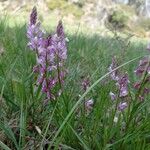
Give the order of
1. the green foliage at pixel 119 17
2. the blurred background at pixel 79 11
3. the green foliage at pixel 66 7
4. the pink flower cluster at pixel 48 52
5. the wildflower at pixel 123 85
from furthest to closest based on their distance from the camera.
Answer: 1. the green foliage at pixel 119 17
2. the green foliage at pixel 66 7
3. the blurred background at pixel 79 11
4. the wildflower at pixel 123 85
5. the pink flower cluster at pixel 48 52

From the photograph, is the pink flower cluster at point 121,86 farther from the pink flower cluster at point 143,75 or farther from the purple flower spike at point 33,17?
the purple flower spike at point 33,17

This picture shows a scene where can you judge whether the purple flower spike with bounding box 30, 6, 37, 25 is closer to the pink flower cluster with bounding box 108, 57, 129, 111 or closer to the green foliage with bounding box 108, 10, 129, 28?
the pink flower cluster with bounding box 108, 57, 129, 111

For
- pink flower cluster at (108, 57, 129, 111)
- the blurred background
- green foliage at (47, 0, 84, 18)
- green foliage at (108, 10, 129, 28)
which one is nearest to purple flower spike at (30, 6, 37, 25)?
pink flower cluster at (108, 57, 129, 111)

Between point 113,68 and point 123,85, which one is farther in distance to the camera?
point 113,68

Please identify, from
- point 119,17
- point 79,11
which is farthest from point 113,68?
point 119,17

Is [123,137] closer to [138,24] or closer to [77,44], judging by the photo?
[77,44]

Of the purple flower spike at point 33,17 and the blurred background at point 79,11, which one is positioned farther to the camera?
the blurred background at point 79,11

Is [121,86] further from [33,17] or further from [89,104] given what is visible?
[33,17]

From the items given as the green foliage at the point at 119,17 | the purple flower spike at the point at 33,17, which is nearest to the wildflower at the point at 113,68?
the purple flower spike at the point at 33,17

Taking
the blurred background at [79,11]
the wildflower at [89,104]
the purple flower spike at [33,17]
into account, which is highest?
the purple flower spike at [33,17]

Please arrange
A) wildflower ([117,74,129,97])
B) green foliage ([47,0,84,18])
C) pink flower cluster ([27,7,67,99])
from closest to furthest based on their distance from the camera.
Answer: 1. pink flower cluster ([27,7,67,99])
2. wildflower ([117,74,129,97])
3. green foliage ([47,0,84,18])
